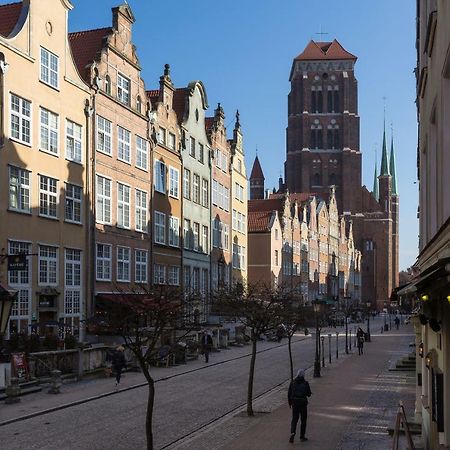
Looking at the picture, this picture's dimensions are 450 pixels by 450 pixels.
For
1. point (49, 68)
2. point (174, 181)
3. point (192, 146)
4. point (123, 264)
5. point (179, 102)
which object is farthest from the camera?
point (192, 146)

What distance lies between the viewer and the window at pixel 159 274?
4925 centimetres

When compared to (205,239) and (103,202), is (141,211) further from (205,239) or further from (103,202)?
(205,239)

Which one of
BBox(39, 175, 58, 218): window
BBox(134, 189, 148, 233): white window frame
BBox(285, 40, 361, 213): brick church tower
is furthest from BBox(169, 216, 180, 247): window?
BBox(285, 40, 361, 213): brick church tower

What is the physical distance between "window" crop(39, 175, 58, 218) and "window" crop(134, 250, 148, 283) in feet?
33.1

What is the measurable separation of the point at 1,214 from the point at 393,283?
121545mm

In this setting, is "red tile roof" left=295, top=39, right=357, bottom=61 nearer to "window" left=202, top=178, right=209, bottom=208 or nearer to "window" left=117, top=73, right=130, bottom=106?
"window" left=202, top=178, right=209, bottom=208

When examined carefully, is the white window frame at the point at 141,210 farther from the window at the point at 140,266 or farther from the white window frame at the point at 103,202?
the white window frame at the point at 103,202

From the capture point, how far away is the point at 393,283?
146m

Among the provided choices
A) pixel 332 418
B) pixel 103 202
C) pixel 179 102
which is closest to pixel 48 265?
pixel 103 202

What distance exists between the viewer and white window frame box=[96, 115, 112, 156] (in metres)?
41.2

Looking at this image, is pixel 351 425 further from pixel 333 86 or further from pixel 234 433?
pixel 333 86

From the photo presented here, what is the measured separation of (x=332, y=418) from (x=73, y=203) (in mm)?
21024

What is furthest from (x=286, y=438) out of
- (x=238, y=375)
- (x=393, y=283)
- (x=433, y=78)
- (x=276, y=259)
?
(x=393, y=283)

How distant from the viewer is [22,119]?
3397 centimetres
